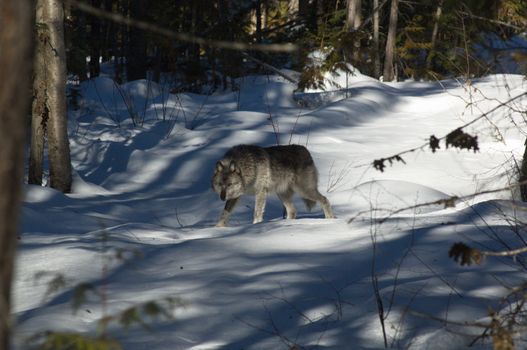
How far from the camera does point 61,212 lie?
9430 mm

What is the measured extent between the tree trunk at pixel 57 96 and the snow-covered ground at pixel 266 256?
46 centimetres

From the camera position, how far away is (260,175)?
9930mm

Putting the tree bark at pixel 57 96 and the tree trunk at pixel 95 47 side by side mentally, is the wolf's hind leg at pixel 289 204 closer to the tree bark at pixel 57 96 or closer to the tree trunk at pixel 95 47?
the tree bark at pixel 57 96

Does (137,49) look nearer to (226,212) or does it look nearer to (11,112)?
(226,212)

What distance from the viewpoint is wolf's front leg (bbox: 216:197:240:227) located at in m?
9.57

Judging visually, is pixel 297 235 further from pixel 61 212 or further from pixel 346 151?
pixel 346 151

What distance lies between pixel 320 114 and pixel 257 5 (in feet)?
47.7

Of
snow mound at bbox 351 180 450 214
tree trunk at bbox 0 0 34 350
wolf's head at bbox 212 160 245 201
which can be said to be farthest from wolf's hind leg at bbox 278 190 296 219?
tree trunk at bbox 0 0 34 350

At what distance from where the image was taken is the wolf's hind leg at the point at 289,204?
33.2 feet

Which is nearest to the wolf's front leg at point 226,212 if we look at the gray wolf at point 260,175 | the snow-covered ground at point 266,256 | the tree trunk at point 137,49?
the gray wolf at point 260,175

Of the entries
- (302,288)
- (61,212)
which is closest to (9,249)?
(302,288)

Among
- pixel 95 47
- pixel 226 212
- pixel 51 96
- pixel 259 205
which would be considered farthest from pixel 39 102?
pixel 95 47

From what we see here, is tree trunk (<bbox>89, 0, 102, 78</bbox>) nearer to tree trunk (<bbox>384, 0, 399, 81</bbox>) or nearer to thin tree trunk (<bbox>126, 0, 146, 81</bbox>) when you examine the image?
thin tree trunk (<bbox>126, 0, 146, 81</bbox>)

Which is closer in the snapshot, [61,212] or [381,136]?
[61,212]
